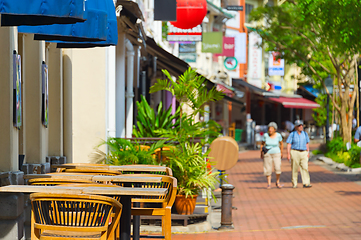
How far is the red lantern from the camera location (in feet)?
53.1

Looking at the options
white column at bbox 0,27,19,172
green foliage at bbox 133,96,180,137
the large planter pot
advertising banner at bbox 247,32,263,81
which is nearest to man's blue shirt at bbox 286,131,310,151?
green foliage at bbox 133,96,180,137

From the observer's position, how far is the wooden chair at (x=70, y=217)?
4602mm

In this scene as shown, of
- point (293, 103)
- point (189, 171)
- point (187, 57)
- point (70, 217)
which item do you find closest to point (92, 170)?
point (70, 217)

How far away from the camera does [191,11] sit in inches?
641

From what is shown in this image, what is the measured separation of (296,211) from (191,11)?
6.81 m

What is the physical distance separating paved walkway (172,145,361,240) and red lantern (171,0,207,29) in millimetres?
4663

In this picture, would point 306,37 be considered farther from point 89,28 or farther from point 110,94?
point 89,28

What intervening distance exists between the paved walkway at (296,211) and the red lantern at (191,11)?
4.66m

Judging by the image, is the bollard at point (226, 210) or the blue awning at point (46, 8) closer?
the blue awning at point (46, 8)

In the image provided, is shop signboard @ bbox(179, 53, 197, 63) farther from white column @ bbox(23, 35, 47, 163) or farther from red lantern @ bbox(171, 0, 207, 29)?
white column @ bbox(23, 35, 47, 163)

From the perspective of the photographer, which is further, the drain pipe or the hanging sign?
the hanging sign

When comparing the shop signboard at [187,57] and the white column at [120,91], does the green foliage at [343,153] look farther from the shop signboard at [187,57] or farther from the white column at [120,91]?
the white column at [120,91]

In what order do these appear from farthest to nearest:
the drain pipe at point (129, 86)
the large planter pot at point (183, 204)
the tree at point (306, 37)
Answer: the tree at point (306, 37), the drain pipe at point (129, 86), the large planter pot at point (183, 204)

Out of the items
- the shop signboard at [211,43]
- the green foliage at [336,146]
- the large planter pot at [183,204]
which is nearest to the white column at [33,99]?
the large planter pot at [183,204]
